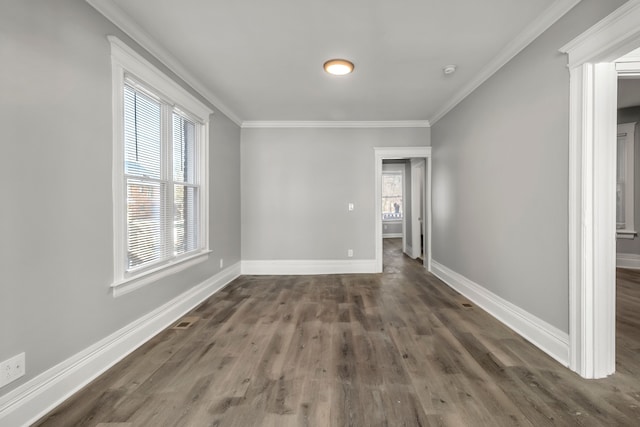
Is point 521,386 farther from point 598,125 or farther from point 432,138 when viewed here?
point 432,138

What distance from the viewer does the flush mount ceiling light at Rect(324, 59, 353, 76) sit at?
8.82 feet

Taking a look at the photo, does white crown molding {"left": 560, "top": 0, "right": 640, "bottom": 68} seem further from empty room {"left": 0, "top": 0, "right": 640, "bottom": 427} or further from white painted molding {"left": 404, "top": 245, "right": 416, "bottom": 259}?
white painted molding {"left": 404, "top": 245, "right": 416, "bottom": 259}

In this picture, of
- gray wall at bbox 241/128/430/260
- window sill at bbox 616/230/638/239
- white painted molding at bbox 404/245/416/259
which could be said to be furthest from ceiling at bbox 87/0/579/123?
window sill at bbox 616/230/638/239

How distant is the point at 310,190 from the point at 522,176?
3.06m

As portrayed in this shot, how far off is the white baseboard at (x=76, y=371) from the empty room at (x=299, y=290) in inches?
0.4

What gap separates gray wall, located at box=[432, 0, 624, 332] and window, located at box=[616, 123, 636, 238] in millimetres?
3693

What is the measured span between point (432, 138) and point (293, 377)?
168 inches

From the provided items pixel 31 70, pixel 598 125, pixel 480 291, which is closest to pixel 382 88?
pixel 598 125

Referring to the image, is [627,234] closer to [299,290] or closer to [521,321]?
[521,321]

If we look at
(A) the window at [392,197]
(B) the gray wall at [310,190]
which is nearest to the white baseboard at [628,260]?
(B) the gray wall at [310,190]

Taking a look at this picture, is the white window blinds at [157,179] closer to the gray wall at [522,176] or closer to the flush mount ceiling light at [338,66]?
the flush mount ceiling light at [338,66]

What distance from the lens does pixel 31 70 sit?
150 centimetres

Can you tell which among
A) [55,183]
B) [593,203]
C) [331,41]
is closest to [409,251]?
[593,203]

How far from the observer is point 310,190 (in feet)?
15.6
